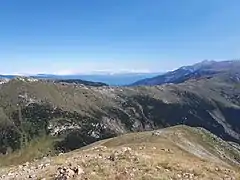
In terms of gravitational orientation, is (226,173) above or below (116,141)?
above

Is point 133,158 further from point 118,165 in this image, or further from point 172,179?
point 172,179

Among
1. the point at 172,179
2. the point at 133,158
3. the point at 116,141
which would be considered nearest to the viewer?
the point at 172,179

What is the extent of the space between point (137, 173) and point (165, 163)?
4466mm

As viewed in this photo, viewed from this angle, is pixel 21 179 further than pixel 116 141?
No

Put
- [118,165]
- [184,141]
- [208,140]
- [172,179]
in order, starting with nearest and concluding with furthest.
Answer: [172,179], [118,165], [184,141], [208,140]

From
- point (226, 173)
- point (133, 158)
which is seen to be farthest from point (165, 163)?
point (226, 173)

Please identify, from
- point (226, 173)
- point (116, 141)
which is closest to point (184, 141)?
point (116, 141)

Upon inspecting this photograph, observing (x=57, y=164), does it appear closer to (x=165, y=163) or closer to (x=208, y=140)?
(x=165, y=163)

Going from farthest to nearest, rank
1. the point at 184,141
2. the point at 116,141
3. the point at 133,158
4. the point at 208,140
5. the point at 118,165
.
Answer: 1. the point at 208,140
2. the point at 184,141
3. the point at 116,141
4. the point at 133,158
5. the point at 118,165

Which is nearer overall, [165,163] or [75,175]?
[75,175]

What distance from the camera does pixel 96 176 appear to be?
30.4 m

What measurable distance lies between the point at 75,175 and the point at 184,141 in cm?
10034

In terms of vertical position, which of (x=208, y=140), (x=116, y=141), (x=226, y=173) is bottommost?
(x=208, y=140)

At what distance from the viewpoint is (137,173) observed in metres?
31.0
